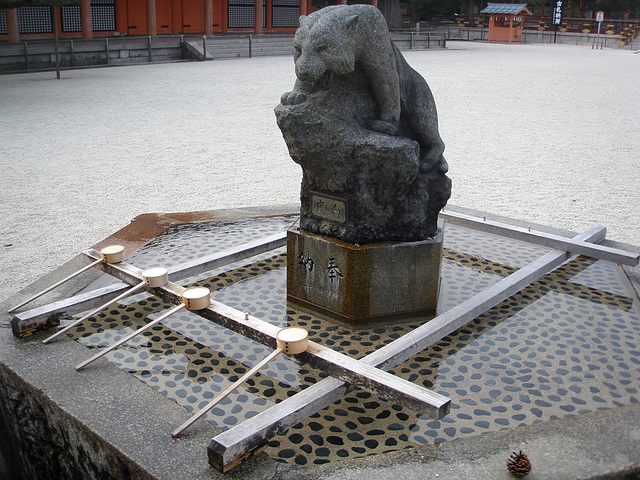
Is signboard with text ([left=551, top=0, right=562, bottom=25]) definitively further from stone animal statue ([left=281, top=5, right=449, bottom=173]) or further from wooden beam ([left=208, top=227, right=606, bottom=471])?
stone animal statue ([left=281, top=5, right=449, bottom=173])

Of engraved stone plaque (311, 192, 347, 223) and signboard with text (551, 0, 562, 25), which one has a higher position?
signboard with text (551, 0, 562, 25)

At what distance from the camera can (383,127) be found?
10.9 ft

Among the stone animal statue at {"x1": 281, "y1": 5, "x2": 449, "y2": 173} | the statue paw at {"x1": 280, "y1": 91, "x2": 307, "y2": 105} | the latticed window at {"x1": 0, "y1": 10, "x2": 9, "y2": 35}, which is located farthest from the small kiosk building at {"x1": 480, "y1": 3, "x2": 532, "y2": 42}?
the statue paw at {"x1": 280, "y1": 91, "x2": 307, "y2": 105}

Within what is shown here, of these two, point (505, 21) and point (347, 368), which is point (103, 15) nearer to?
point (505, 21)

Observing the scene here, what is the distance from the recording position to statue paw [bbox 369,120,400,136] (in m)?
3.33

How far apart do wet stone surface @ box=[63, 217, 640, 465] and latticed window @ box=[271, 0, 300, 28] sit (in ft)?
77.4

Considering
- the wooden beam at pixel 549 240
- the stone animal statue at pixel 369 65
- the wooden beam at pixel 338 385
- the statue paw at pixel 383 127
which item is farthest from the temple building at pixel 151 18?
the wooden beam at pixel 338 385

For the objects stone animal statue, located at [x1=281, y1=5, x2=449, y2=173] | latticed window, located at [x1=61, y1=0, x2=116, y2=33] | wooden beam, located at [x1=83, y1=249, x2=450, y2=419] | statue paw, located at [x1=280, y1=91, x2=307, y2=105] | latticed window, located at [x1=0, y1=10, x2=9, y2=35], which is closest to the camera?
wooden beam, located at [x1=83, y1=249, x2=450, y2=419]

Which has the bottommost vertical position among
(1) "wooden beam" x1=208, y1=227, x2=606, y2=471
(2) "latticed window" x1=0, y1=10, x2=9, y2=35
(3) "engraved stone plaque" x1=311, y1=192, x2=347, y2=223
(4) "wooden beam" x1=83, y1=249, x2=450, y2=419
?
(1) "wooden beam" x1=208, y1=227, x2=606, y2=471

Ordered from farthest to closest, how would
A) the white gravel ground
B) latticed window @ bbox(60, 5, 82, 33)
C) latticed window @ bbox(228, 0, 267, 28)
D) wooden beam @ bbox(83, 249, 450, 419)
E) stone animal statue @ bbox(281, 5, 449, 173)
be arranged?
latticed window @ bbox(228, 0, 267, 28) < latticed window @ bbox(60, 5, 82, 33) < the white gravel ground < stone animal statue @ bbox(281, 5, 449, 173) < wooden beam @ bbox(83, 249, 450, 419)

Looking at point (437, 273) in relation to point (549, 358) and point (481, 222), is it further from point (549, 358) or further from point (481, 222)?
point (481, 222)

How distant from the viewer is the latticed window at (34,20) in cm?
1947

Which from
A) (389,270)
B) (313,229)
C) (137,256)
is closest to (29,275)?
(137,256)

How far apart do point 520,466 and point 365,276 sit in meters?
1.44
